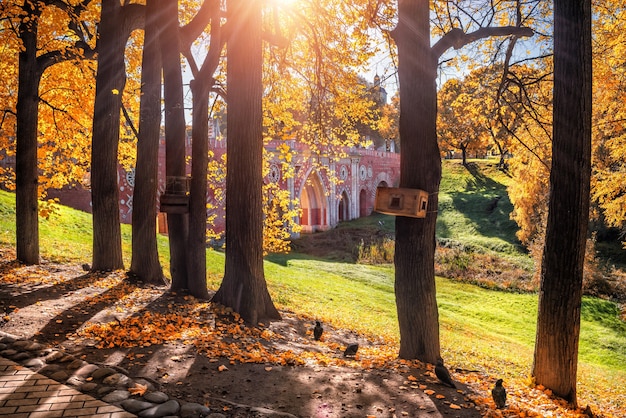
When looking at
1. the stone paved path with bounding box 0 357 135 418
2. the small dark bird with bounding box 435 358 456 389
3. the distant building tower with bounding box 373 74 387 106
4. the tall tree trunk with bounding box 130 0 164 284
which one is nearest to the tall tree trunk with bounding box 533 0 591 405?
the small dark bird with bounding box 435 358 456 389

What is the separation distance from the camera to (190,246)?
25.7 ft

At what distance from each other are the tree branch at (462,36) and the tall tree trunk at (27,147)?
7.73 metres

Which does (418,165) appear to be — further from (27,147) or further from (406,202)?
(27,147)

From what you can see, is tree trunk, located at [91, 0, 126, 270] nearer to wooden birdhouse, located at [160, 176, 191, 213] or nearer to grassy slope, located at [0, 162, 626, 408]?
wooden birdhouse, located at [160, 176, 191, 213]

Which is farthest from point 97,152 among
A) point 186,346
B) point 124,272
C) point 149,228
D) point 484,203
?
point 484,203

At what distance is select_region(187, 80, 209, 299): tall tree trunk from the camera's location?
7750 millimetres

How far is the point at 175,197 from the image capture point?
746cm

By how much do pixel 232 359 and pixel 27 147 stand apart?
276 inches

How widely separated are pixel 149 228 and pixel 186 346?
13.0 feet

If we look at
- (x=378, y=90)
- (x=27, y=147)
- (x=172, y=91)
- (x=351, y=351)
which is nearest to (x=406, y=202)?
(x=351, y=351)

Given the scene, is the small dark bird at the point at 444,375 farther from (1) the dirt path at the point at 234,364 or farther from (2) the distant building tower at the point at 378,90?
(2) the distant building tower at the point at 378,90

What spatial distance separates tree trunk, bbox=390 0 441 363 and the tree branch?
160 mm

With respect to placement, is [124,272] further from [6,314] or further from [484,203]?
[484,203]

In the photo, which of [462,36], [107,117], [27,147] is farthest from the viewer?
[27,147]
